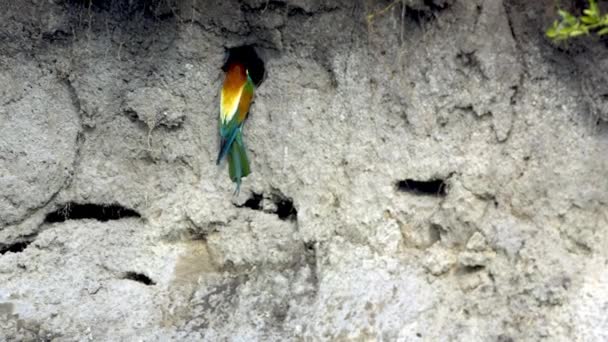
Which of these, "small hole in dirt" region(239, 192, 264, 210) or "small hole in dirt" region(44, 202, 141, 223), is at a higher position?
"small hole in dirt" region(239, 192, 264, 210)

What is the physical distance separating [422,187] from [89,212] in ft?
3.68

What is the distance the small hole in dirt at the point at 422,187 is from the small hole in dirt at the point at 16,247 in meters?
1.24

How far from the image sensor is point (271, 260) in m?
3.03

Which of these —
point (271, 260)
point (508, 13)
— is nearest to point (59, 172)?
point (271, 260)

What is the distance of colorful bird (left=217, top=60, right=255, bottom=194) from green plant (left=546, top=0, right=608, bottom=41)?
101 centimetres

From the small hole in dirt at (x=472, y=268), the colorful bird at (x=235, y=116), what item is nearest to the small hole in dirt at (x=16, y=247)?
the colorful bird at (x=235, y=116)

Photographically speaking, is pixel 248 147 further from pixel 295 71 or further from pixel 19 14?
pixel 19 14

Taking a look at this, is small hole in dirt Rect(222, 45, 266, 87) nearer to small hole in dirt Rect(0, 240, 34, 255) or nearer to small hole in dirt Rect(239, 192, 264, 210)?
small hole in dirt Rect(239, 192, 264, 210)

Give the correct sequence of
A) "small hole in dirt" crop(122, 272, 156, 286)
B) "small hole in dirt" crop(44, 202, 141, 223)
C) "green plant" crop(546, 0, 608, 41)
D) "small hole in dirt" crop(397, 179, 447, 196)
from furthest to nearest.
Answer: "small hole in dirt" crop(44, 202, 141, 223) < "small hole in dirt" crop(122, 272, 156, 286) < "small hole in dirt" crop(397, 179, 447, 196) < "green plant" crop(546, 0, 608, 41)

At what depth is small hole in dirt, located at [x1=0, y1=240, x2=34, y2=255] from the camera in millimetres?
3164

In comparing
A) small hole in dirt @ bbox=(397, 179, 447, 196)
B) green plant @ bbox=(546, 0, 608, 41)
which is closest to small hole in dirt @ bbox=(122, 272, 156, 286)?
small hole in dirt @ bbox=(397, 179, 447, 196)

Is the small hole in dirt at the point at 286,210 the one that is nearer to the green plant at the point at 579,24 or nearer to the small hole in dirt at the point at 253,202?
the small hole in dirt at the point at 253,202

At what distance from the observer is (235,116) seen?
3.08 metres

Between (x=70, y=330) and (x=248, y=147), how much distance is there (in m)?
0.80
